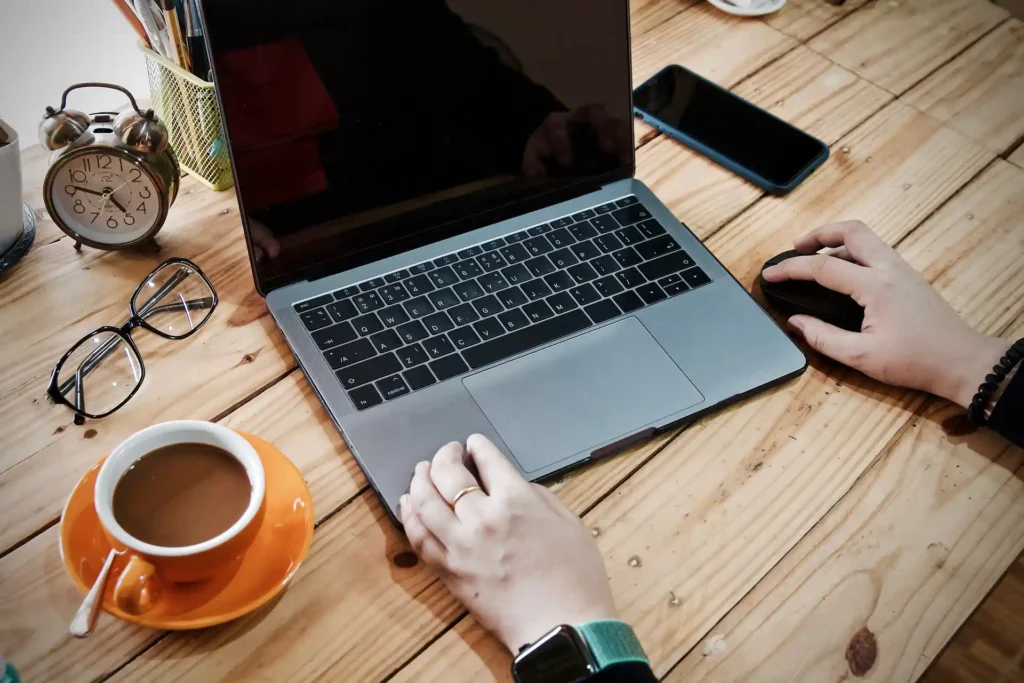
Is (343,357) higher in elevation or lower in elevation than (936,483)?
higher

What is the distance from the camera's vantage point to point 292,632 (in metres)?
0.60

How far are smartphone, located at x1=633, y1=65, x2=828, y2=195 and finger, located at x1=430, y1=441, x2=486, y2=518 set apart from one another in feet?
1.80

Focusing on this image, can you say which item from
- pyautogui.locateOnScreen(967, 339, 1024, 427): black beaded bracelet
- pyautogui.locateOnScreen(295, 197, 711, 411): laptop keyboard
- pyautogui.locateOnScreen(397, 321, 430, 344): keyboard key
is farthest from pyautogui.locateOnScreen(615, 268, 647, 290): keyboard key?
pyautogui.locateOnScreen(967, 339, 1024, 427): black beaded bracelet

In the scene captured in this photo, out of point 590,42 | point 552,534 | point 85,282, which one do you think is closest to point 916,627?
point 552,534

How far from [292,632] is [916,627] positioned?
0.47 m

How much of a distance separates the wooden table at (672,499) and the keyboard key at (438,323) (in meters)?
0.12

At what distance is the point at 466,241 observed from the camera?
0.82m

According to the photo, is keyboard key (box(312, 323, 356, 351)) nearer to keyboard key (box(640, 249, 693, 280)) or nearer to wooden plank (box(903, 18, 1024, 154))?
keyboard key (box(640, 249, 693, 280))

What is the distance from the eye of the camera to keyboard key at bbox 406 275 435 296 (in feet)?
2.53

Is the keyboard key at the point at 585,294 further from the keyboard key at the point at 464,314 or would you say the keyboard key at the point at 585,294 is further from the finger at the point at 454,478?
the finger at the point at 454,478

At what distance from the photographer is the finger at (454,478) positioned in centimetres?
62

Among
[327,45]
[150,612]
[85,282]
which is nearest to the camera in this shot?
[150,612]

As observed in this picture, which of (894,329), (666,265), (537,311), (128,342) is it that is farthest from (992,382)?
(128,342)

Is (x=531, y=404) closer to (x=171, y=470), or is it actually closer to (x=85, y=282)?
(x=171, y=470)
